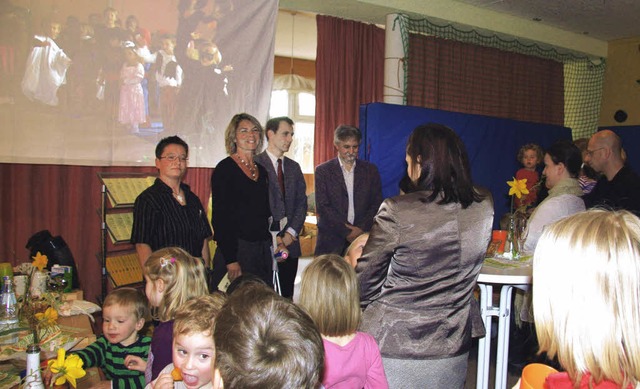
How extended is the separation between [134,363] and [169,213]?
0.89m

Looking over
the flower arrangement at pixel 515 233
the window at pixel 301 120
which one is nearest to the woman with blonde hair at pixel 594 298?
the flower arrangement at pixel 515 233

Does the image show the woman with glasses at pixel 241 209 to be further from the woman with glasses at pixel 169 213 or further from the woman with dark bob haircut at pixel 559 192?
the woman with dark bob haircut at pixel 559 192

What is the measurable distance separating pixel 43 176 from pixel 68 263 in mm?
834

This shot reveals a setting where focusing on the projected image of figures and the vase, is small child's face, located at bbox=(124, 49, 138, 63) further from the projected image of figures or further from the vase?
the vase

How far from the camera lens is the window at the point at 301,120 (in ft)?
29.7

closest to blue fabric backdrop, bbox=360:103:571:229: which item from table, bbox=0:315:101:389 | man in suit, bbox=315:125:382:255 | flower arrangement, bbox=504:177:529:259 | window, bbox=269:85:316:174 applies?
man in suit, bbox=315:125:382:255

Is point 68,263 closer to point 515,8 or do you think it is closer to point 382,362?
point 382,362

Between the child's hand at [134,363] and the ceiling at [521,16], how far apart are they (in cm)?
372

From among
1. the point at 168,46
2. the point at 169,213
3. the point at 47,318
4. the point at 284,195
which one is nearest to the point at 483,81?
the point at 284,195

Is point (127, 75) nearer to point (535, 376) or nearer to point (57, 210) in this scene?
point (57, 210)

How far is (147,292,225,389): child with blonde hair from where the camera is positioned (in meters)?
1.39

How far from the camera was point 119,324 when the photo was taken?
1901mm

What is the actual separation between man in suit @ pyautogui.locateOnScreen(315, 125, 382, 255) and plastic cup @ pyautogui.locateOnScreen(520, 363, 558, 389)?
256 cm

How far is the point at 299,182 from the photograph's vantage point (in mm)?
3494
